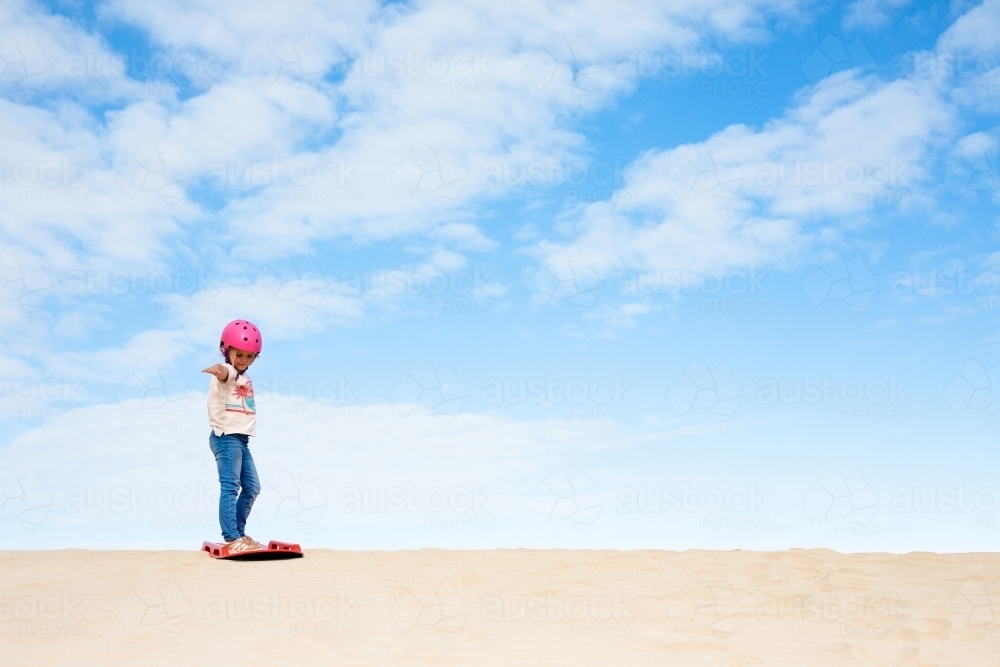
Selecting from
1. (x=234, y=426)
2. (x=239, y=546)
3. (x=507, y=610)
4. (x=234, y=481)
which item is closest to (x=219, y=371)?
(x=234, y=426)

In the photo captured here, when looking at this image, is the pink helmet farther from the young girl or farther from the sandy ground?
the sandy ground

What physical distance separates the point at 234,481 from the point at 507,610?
3.57m

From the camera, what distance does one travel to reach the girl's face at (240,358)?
895cm

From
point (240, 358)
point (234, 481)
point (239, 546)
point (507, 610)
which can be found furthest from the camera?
point (240, 358)

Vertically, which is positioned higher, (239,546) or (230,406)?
(230,406)

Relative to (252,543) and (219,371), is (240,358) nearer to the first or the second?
(219,371)

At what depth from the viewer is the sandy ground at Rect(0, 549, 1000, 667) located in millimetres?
5582

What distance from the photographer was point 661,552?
9.15 metres

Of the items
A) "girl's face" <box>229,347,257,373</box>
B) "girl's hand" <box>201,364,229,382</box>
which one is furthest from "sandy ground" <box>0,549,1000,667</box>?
"girl's face" <box>229,347,257,373</box>

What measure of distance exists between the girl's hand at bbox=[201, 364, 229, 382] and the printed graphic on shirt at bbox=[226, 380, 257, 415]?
272mm

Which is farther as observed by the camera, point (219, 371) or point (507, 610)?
point (219, 371)

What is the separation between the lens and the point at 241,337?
29.3 ft

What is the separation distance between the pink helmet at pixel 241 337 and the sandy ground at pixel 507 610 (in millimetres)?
2075

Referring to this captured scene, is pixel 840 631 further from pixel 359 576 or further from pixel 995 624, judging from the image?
pixel 359 576
